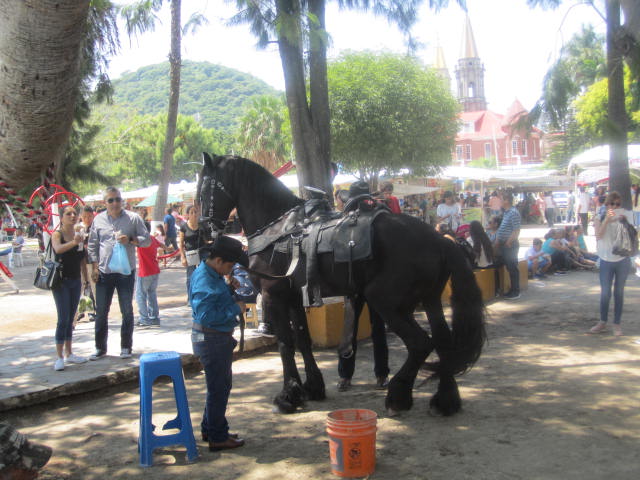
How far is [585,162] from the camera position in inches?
621

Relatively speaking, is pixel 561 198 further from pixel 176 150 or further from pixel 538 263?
pixel 176 150

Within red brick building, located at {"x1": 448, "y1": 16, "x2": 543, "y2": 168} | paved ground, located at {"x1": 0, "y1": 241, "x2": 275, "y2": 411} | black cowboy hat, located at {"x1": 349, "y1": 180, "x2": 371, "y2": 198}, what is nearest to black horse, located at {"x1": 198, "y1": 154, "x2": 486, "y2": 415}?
black cowboy hat, located at {"x1": 349, "y1": 180, "x2": 371, "y2": 198}

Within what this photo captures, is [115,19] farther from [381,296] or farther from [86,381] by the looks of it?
[381,296]

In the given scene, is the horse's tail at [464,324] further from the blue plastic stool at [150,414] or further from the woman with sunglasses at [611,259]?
the woman with sunglasses at [611,259]

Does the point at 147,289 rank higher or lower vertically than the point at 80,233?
lower

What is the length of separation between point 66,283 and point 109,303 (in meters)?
0.59

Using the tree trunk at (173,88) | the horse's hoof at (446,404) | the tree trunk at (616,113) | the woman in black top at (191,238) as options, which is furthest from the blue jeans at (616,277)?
the tree trunk at (173,88)

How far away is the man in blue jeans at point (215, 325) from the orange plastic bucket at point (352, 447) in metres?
0.89

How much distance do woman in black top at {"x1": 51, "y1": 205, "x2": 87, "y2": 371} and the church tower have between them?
121m

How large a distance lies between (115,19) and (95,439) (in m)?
11.8

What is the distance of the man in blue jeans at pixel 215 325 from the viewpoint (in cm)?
406

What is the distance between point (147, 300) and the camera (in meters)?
8.59

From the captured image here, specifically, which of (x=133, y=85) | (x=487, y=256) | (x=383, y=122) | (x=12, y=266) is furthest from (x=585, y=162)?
(x=133, y=85)

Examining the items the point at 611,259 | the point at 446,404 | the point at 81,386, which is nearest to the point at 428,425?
the point at 446,404
